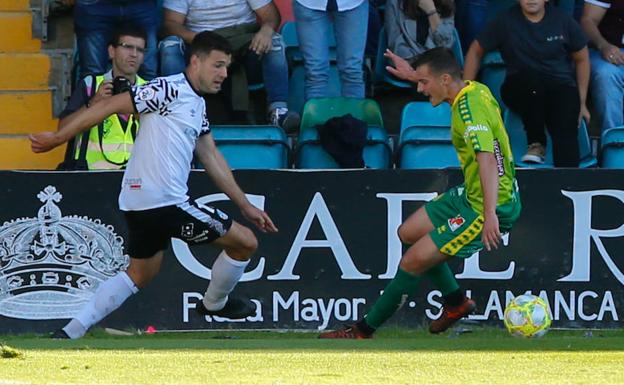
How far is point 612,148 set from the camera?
9719mm

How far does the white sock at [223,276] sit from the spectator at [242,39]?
2265 mm

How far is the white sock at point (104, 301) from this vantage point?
26.3 ft

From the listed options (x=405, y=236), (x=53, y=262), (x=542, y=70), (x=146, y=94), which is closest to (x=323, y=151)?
(x=542, y=70)

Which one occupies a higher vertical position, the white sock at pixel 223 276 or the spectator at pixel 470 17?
the spectator at pixel 470 17

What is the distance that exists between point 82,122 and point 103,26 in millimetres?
2841

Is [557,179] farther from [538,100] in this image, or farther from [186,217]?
[186,217]

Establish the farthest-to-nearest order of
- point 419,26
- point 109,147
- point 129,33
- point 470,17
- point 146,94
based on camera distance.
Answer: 1. point 470,17
2. point 419,26
3. point 129,33
4. point 109,147
5. point 146,94

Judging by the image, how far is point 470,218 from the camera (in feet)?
26.0

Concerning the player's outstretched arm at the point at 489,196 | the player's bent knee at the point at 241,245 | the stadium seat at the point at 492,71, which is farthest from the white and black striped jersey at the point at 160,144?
the stadium seat at the point at 492,71

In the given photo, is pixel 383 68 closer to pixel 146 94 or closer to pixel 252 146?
pixel 252 146

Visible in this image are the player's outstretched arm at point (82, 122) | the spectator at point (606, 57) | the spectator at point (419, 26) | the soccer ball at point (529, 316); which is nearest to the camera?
the player's outstretched arm at point (82, 122)

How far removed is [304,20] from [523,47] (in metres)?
1.63

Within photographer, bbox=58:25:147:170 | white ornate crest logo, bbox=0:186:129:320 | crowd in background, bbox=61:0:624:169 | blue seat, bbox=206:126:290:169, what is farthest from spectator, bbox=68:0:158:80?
white ornate crest logo, bbox=0:186:129:320

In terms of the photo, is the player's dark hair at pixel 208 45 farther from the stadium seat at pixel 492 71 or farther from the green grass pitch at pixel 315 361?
the stadium seat at pixel 492 71
